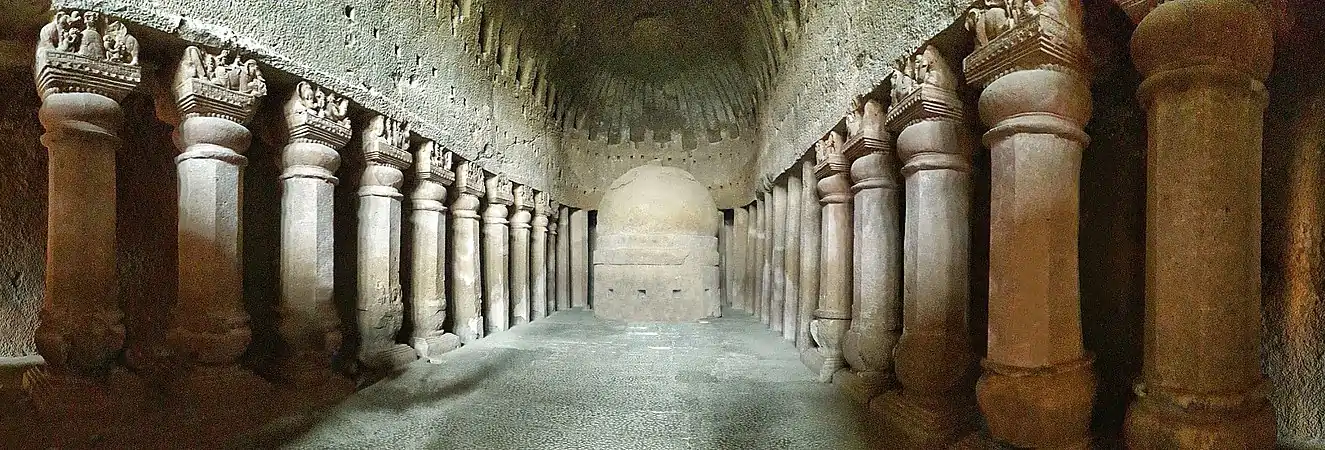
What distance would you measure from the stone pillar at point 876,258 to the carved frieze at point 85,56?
4.40m

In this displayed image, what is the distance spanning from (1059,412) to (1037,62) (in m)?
1.50

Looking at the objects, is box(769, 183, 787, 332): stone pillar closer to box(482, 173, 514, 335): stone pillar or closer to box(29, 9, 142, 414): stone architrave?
box(482, 173, 514, 335): stone pillar

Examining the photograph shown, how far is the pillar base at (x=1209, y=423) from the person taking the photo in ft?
6.62

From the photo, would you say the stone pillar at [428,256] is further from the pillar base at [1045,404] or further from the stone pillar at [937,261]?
the pillar base at [1045,404]

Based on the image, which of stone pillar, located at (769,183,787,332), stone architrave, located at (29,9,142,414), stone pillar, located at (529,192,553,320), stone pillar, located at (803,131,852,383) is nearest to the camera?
stone architrave, located at (29,9,142,414)

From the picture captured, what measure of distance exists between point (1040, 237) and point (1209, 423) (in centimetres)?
86

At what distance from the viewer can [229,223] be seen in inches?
143

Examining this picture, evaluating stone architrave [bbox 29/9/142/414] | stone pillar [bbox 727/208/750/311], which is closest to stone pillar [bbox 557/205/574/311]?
stone pillar [bbox 727/208/750/311]

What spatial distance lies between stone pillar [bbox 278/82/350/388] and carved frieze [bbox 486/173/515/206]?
10.4ft

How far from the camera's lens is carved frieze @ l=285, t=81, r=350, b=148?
13.3 ft

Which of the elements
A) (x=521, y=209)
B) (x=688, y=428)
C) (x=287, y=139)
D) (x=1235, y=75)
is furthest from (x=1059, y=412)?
(x=521, y=209)

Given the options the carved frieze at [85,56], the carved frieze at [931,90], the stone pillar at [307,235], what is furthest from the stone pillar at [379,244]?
the carved frieze at [931,90]

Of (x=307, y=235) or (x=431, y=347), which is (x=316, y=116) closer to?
(x=307, y=235)

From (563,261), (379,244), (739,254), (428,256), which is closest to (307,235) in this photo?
(379,244)
